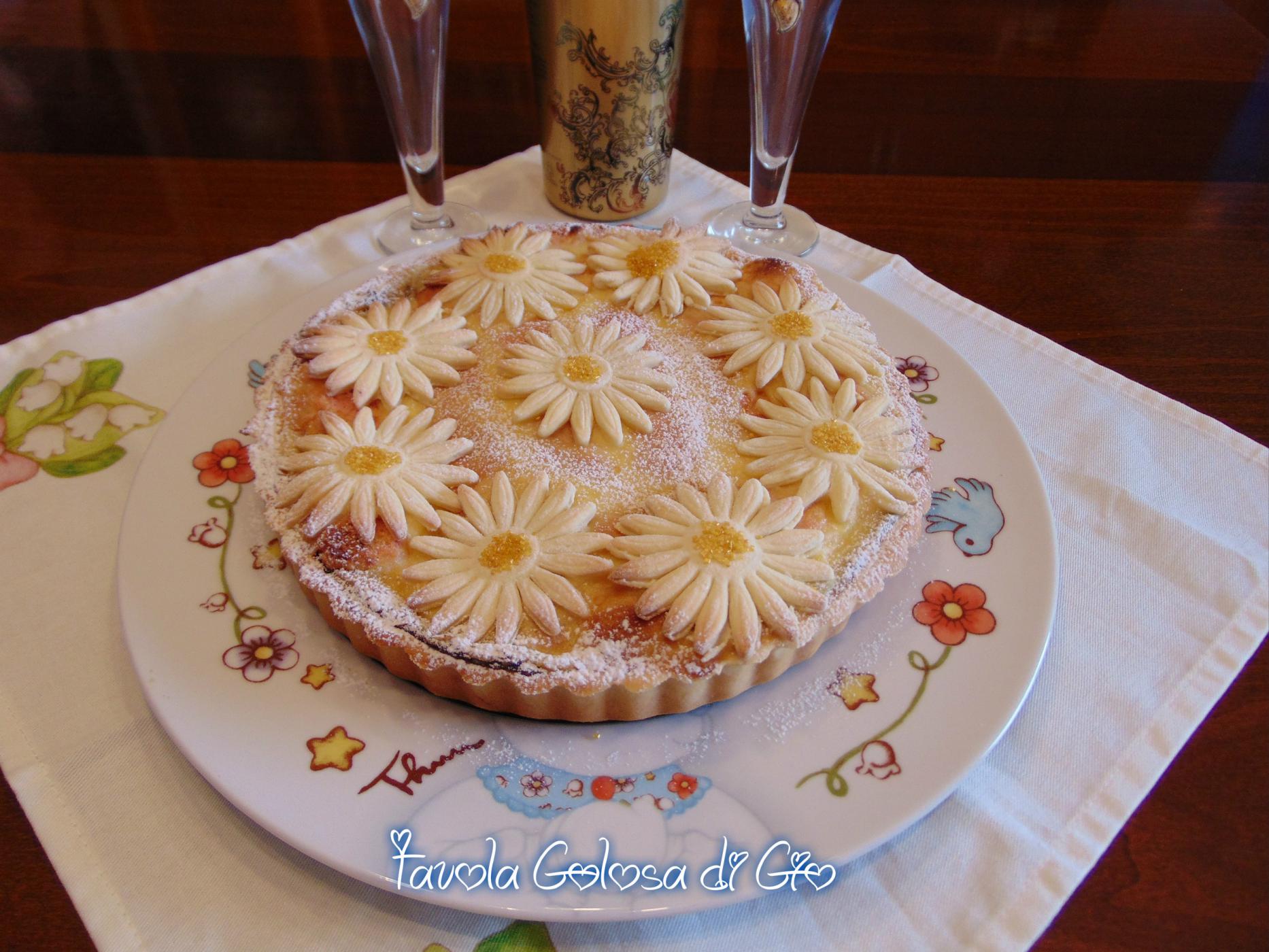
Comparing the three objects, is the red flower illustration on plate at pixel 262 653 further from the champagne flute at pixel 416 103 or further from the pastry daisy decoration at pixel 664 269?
the champagne flute at pixel 416 103

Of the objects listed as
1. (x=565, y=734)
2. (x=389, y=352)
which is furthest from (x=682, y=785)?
(x=389, y=352)

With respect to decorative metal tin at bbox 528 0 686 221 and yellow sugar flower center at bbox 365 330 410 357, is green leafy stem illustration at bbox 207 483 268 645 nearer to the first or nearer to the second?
yellow sugar flower center at bbox 365 330 410 357

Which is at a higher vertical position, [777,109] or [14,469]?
[777,109]

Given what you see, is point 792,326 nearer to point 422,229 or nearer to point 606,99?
point 606,99

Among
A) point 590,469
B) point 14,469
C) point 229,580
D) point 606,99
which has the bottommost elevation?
point 14,469

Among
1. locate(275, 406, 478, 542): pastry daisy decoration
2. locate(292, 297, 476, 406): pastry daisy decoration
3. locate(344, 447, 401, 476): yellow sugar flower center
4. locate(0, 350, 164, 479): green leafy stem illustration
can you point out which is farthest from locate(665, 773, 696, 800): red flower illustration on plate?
locate(0, 350, 164, 479): green leafy stem illustration

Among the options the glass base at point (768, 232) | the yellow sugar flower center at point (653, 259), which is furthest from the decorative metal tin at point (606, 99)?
the yellow sugar flower center at point (653, 259)
